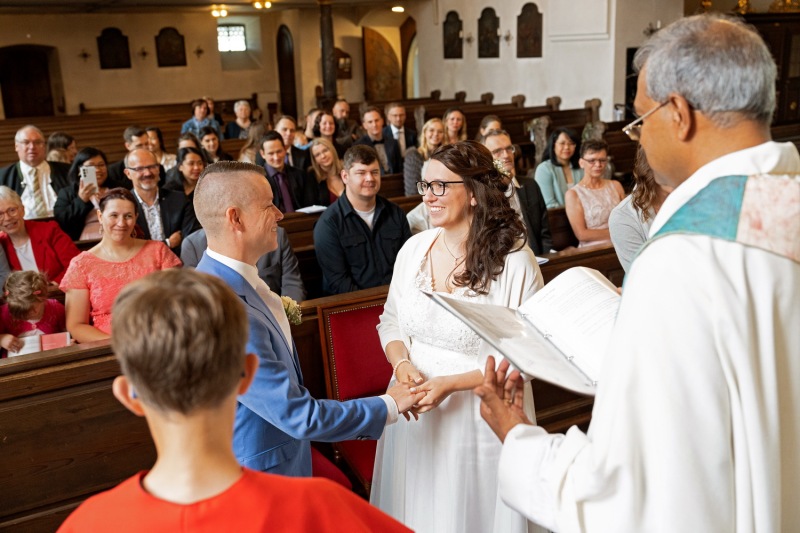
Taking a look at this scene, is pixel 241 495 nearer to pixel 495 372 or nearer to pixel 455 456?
pixel 495 372

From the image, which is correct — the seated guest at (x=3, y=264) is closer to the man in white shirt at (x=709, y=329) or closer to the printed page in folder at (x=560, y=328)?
the printed page in folder at (x=560, y=328)

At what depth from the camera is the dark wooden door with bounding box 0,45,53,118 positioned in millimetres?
18203

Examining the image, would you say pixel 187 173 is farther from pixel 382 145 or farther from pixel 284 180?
pixel 382 145

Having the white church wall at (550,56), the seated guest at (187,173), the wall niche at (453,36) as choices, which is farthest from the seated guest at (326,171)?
the wall niche at (453,36)

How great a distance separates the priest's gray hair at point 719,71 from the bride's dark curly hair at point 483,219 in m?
1.16

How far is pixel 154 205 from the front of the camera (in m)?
4.91

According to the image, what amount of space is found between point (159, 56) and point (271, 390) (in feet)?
62.6

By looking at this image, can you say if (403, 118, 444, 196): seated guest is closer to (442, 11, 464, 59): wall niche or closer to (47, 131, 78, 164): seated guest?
(47, 131, 78, 164): seated guest

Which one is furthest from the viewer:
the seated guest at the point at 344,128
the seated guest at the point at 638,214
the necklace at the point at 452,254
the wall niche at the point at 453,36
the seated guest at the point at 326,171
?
the wall niche at the point at 453,36

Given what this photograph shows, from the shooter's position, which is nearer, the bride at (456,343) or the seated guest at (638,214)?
the bride at (456,343)

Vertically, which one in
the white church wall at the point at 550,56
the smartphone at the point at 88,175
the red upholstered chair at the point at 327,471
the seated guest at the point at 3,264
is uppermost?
the white church wall at the point at 550,56

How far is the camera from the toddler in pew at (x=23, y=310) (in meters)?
3.36

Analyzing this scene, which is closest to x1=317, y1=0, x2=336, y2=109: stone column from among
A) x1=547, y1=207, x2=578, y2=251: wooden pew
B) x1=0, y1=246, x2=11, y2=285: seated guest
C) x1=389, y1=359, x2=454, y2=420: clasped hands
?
x1=547, y1=207, x2=578, y2=251: wooden pew

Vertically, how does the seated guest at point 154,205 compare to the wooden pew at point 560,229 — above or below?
above
